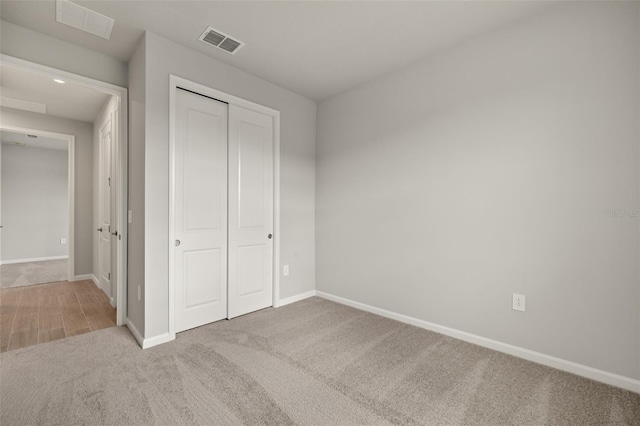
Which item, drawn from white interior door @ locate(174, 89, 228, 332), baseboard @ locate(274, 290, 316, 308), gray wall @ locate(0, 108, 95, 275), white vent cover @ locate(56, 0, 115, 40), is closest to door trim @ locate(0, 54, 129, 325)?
white vent cover @ locate(56, 0, 115, 40)

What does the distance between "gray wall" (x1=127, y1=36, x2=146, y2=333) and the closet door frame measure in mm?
214

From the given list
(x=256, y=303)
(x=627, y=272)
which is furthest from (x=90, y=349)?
(x=627, y=272)

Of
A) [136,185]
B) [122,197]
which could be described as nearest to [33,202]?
[122,197]

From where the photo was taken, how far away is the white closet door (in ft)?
9.89

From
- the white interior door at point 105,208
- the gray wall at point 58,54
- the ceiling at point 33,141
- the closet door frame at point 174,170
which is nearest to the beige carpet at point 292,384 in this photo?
the closet door frame at point 174,170

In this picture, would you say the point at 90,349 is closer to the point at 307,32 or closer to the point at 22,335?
the point at 22,335

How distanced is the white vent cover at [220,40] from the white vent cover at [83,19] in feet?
2.28

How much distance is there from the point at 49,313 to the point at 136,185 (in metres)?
2.00

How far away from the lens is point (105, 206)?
12.9 feet

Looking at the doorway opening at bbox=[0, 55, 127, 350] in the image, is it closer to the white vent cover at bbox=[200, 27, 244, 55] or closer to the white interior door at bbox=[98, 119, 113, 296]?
the white interior door at bbox=[98, 119, 113, 296]

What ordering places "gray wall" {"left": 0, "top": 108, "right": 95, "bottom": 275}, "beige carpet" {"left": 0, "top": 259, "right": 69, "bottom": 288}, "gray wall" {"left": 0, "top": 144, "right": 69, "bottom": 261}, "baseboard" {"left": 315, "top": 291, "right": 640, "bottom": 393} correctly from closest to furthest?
"baseboard" {"left": 315, "top": 291, "right": 640, "bottom": 393} < "beige carpet" {"left": 0, "top": 259, "right": 69, "bottom": 288} < "gray wall" {"left": 0, "top": 108, "right": 95, "bottom": 275} < "gray wall" {"left": 0, "top": 144, "right": 69, "bottom": 261}

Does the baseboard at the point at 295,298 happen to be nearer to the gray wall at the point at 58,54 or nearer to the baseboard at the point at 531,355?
the baseboard at the point at 531,355

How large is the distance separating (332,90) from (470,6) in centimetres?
172

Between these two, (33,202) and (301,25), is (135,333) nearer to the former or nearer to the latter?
(301,25)
